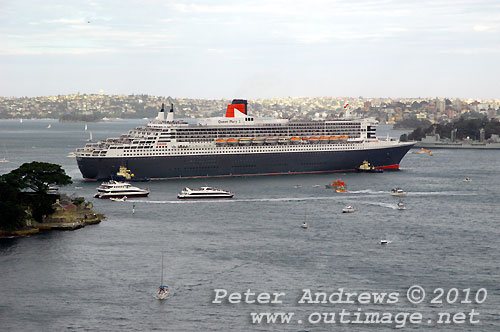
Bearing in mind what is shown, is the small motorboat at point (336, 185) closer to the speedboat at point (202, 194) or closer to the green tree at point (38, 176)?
the speedboat at point (202, 194)

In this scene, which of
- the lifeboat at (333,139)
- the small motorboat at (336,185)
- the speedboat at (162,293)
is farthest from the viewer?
the lifeboat at (333,139)

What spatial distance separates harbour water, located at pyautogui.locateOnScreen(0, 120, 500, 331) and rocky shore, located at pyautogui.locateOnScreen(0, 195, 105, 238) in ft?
3.05

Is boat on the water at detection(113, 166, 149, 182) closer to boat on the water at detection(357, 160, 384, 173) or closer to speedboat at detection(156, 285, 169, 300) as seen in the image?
boat on the water at detection(357, 160, 384, 173)

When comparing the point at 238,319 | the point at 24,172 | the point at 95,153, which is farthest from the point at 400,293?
the point at 95,153

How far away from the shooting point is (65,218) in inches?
1742

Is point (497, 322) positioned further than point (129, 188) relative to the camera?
No

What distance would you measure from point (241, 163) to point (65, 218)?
1124 inches

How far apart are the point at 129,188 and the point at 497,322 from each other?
34116 millimetres

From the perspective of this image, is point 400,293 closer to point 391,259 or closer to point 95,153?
point 391,259

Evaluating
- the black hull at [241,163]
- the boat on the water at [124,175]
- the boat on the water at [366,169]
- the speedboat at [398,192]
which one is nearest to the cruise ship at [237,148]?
the black hull at [241,163]

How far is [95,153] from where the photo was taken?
64.8 m

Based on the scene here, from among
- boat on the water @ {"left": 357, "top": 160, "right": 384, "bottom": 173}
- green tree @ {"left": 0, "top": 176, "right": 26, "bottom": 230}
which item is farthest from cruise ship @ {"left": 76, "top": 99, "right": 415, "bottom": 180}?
green tree @ {"left": 0, "top": 176, "right": 26, "bottom": 230}

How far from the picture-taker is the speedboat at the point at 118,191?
2201 inches

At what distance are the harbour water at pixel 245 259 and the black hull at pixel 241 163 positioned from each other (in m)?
Result: 6.78
